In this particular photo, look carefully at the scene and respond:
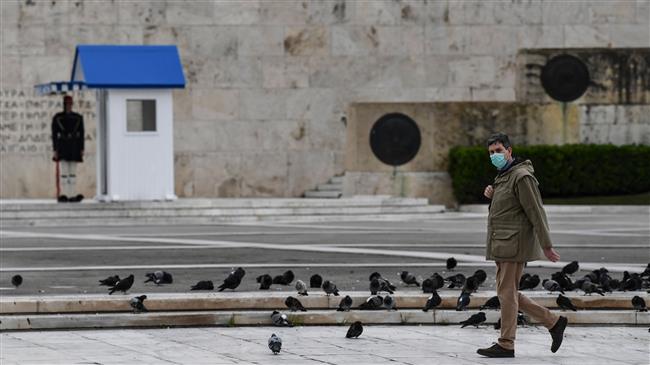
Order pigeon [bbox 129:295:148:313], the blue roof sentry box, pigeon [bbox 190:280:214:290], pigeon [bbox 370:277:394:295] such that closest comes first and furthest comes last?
1. pigeon [bbox 129:295:148:313]
2. pigeon [bbox 370:277:394:295]
3. pigeon [bbox 190:280:214:290]
4. the blue roof sentry box

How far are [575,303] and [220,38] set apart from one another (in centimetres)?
1915

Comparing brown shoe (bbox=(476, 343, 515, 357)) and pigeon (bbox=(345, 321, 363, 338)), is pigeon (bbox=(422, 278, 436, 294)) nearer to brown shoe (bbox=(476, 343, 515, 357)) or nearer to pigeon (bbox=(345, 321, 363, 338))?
pigeon (bbox=(345, 321, 363, 338))

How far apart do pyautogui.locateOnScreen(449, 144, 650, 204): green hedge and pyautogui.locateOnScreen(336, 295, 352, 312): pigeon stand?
698 inches

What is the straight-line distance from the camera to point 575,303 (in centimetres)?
1272

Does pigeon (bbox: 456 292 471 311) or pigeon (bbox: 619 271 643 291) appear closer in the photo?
pigeon (bbox: 456 292 471 311)

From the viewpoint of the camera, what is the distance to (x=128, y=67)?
27047 millimetres

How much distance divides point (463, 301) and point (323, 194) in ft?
61.0

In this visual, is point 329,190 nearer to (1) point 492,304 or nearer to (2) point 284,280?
(2) point 284,280

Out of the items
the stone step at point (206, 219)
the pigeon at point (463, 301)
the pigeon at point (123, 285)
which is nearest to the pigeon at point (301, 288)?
the pigeon at point (463, 301)

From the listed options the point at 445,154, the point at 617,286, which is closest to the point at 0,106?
the point at 445,154

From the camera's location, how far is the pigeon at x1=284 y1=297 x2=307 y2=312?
12312mm

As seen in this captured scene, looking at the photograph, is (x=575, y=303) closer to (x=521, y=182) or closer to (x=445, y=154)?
(x=521, y=182)

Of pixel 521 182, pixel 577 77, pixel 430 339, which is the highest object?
pixel 577 77

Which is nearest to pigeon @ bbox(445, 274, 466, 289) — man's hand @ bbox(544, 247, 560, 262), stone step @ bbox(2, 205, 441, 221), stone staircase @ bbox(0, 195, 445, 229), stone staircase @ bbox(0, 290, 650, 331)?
stone staircase @ bbox(0, 290, 650, 331)
